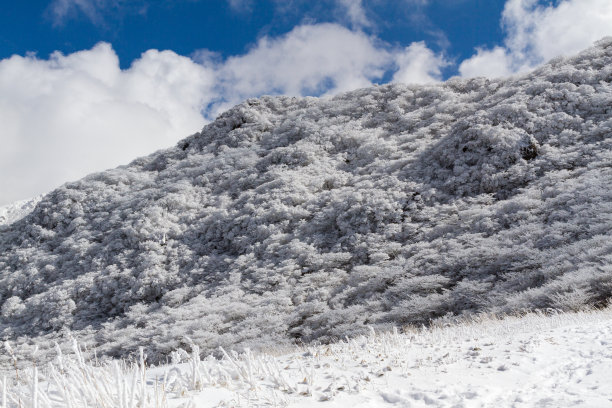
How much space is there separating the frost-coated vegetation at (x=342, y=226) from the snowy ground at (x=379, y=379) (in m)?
5.22

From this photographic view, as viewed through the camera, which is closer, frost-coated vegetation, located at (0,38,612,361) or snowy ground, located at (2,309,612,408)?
snowy ground, located at (2,309,612,408)

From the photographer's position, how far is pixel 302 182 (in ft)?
81.1

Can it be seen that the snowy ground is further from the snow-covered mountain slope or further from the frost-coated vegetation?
the snow-covered mountain slope

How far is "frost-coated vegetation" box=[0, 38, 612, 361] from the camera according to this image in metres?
13.4

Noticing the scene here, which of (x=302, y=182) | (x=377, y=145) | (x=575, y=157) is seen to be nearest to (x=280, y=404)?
(x=575, y=157)

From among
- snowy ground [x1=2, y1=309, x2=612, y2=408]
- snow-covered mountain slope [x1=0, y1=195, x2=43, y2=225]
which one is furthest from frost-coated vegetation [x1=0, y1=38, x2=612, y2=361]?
snow-covered mountain slope [x1=0, y1=195, x2=43, y2=225]

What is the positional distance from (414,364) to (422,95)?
28923mm

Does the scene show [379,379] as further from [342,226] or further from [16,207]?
[16,207]

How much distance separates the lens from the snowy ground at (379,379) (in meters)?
3.04

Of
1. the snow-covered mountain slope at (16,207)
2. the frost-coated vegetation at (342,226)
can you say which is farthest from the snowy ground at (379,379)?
the snow-covered mountain slope at (16,207)

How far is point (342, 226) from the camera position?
19.8 m

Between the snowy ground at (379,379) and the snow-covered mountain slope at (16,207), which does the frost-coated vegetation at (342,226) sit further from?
the snow-covered mountain slope at (16,207)

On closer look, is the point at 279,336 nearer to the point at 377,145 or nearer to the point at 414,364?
the point at 414,364

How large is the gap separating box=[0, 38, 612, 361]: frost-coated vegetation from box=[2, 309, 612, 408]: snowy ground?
A: 5222 millimetres
